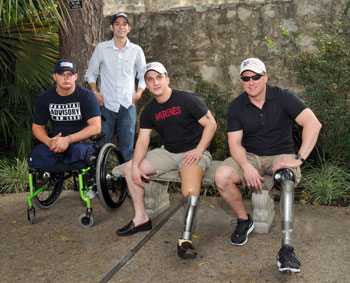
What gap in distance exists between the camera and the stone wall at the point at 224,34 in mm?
5629

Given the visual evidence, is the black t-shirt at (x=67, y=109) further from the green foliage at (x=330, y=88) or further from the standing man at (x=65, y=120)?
the green foliage at (x=330, y=88)

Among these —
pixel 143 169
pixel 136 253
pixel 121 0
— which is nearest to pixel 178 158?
pixel 143 169

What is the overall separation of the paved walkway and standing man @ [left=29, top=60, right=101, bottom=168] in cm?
66

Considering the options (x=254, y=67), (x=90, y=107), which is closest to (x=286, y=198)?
(x=254, y=67)

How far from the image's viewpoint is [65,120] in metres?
4.04

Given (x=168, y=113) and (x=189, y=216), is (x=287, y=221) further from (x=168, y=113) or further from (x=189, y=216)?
(x=168, y=113)

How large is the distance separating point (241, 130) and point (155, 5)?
14.8m

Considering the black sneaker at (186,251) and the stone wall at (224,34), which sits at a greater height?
Result: the stone wall at (224,34)

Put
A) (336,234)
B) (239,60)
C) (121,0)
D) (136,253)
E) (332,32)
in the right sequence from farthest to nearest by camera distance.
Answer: (121,0)
(239,60)
(332,32)
(336,234)
(136,253)

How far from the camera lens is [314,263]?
2990 mm

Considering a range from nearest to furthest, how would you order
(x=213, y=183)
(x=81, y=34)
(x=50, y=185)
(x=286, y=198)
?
(x=286, y=198) < (x=213, y=183) < (x=50, y=185) < (x=81, y=34)

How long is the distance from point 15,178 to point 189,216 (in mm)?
3167

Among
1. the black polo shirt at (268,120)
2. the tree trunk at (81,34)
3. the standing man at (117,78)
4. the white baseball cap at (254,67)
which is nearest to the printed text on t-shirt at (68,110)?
the standing man at (117,78)

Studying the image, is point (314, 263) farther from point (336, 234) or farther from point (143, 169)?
point (143, 169)
